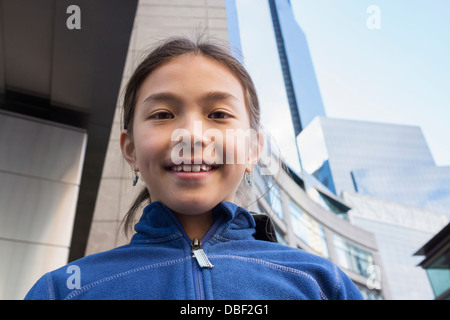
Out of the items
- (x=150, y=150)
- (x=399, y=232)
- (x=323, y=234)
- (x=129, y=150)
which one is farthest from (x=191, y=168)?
(x=399, y=232)

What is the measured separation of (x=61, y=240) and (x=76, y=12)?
209 cm

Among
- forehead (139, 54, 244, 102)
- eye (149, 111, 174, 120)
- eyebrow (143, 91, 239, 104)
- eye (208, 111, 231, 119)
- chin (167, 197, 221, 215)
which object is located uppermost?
forehead (139, 54, 244, 102)

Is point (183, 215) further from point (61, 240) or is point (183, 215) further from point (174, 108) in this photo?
point (61, 240)

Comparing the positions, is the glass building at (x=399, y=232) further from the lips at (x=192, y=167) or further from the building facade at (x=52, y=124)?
the lips at (x=192, y=167)

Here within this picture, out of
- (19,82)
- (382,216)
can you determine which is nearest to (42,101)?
(19,82)

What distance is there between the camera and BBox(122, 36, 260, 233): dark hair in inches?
41.6

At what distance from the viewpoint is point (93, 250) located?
5.77m

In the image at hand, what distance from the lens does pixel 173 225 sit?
0.92 meters

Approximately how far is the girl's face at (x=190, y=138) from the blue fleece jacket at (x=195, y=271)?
9 cm

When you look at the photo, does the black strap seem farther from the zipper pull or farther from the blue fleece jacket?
the zipper pull

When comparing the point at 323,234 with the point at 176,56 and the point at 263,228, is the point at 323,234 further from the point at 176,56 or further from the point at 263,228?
the point at 176,56

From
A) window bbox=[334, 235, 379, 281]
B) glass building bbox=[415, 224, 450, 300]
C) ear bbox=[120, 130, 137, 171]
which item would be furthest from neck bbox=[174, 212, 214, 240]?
window bbox=[334, 235, 379, 281]

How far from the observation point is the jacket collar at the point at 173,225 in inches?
36.0

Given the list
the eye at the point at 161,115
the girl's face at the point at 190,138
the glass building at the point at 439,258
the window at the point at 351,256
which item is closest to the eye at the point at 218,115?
the girl's face at the point at 190,138
